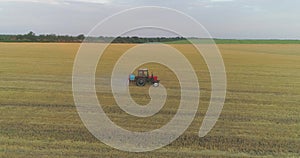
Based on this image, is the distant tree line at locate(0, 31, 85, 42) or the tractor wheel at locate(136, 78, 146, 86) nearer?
the tractor wheel at locate(136, 78, 146, 86)

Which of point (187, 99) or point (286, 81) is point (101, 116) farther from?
point (286, 81)

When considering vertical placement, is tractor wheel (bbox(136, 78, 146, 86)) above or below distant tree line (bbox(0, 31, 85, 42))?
above

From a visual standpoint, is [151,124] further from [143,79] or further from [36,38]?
[36,38]

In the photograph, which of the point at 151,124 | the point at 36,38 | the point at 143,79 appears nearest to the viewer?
the point at 151,124

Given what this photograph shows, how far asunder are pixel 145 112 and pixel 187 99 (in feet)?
8.83

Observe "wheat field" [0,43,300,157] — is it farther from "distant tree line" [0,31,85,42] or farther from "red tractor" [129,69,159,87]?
"distant tree line" [0,31,85,42]

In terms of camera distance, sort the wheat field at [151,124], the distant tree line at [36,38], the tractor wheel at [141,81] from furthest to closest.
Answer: the distant tree line at [36,38] → the tractor wheel at [141,81] → the wheat field at [151,124]

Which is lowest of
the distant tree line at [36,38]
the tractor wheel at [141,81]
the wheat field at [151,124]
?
the distant tree line at [36,38]

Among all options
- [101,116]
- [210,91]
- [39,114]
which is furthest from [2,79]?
[210,91]

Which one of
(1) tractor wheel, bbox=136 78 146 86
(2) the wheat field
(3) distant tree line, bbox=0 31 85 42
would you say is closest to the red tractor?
(1) tractor wheel, bbox=136 78 146 86

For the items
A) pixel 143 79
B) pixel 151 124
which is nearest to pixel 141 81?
pixel 143 79

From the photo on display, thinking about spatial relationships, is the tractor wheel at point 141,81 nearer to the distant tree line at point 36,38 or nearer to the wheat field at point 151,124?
the wheat field at point 151,124

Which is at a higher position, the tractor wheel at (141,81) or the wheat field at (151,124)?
the wheat field at (151,124)

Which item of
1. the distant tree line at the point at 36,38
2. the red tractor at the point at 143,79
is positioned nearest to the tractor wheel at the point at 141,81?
the red tractor at the point at 143,79
